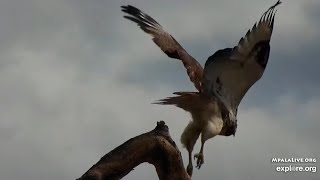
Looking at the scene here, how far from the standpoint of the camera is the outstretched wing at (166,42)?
5.72 m

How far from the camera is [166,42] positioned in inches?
258

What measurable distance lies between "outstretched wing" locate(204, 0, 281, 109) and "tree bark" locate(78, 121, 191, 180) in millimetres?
1389

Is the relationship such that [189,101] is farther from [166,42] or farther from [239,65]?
[166,42]

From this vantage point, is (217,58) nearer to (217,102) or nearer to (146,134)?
(217,102)

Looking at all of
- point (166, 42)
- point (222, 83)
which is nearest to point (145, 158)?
point (222, 83)

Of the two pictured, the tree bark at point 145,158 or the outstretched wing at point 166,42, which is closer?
the tree bark at point 145,158

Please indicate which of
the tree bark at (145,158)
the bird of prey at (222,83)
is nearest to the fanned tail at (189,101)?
the bird of prey at (222,83)

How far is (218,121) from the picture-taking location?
5.62 meters

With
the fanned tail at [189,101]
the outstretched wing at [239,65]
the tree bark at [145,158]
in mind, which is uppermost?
the outstretched wing at [239,65]

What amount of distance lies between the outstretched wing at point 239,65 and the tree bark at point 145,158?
1.39 meters

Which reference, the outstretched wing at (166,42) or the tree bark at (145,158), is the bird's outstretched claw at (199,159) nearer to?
the outstretched wing at (166,42)

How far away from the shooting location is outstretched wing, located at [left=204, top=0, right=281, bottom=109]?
225 inches

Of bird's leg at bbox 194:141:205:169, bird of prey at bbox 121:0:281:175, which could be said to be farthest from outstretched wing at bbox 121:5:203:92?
bird's leg at bbox 194:141:205:169

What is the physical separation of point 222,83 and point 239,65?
0.23 meters
